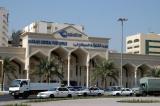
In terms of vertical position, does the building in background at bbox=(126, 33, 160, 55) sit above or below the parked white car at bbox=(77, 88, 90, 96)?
above

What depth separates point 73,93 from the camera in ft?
161

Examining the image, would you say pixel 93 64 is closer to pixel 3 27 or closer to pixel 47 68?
pixel 47 68

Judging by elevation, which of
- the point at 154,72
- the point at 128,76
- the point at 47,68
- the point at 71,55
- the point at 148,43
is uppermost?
the point at 148,43

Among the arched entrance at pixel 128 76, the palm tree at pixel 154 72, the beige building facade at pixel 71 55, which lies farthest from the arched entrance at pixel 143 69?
the palm tree at pixel 154 72

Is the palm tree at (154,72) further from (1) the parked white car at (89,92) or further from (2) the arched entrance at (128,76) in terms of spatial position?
(1) the parked white car at (89,92)

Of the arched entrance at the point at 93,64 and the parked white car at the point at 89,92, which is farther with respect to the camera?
the arched entrance at the point at 93,64

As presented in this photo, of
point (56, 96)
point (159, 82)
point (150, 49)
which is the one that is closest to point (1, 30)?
point (150, 49)

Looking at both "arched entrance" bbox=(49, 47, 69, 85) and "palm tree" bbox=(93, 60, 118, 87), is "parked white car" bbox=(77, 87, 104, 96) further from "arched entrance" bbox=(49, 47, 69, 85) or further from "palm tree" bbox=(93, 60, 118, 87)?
"arched entrance" bbox=(49, 47, 69, 85)

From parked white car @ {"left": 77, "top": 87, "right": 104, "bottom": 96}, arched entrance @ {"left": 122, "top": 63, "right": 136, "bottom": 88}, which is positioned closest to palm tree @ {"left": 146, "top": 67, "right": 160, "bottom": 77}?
arched entrance @ {"left": 122, "top": 63, "right": 136, "bottom": 88}

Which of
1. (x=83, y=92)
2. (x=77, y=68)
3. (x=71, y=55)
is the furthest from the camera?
(x=77, y=68)

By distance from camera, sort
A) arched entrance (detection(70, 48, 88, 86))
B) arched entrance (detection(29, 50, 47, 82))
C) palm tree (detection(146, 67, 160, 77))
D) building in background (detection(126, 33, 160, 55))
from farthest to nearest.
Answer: building in background (detection(126, 33, 160, 55)) < arched entrance (detection(70, 48, 88, 86)) < palm tree (detection(146, 67, 160, 77)) < arched entrance (detection(29, 50, 47, 82))

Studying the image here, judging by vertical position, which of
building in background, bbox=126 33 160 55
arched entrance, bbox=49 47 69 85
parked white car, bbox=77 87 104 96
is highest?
building in background, bbox=126 33 160 55

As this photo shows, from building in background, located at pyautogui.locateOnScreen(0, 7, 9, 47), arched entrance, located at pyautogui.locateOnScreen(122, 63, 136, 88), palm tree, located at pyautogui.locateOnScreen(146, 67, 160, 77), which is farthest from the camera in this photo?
building in background, located at pyautogui.locateOnScreen(0, 7, 9, 47)

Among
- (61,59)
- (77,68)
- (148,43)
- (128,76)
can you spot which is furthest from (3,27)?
(128,76)
